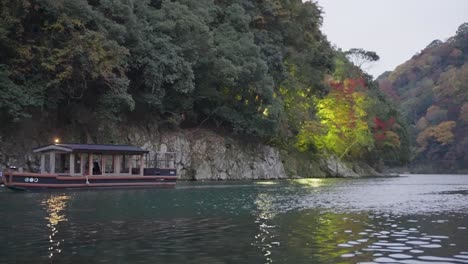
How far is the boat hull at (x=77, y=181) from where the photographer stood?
32969mm

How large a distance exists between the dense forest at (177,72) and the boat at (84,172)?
13.9ft

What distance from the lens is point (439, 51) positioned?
147m

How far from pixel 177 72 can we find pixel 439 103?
97416 millimetres

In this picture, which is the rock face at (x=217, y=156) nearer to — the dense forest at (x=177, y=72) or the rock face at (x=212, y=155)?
the rock face at (x=212, y=155)

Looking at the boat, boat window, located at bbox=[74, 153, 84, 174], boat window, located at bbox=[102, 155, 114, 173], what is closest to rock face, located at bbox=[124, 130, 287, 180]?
boat window, located at bbox=[102, 155, 114, 173]

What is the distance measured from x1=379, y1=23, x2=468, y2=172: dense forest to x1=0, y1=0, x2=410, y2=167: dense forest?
42.0 metres

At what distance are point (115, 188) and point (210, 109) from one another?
21.3 m

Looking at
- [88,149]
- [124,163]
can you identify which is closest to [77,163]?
[88,149]

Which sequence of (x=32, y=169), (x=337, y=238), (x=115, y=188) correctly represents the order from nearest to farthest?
(x=337, y=238), (x=115, y=188), (x=32, y=169)

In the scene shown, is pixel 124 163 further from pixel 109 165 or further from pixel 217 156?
pixel 217 156

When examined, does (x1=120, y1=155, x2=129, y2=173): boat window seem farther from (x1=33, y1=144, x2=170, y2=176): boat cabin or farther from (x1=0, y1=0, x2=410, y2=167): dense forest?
(x1=0, y1=0, x2=410, y2=167): dense forest

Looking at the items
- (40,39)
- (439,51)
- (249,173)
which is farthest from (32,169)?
(439,51)

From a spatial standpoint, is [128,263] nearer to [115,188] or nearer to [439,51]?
[115,188]

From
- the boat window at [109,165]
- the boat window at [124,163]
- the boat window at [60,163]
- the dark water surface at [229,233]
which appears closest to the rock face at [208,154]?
the boat window at [109,165]
